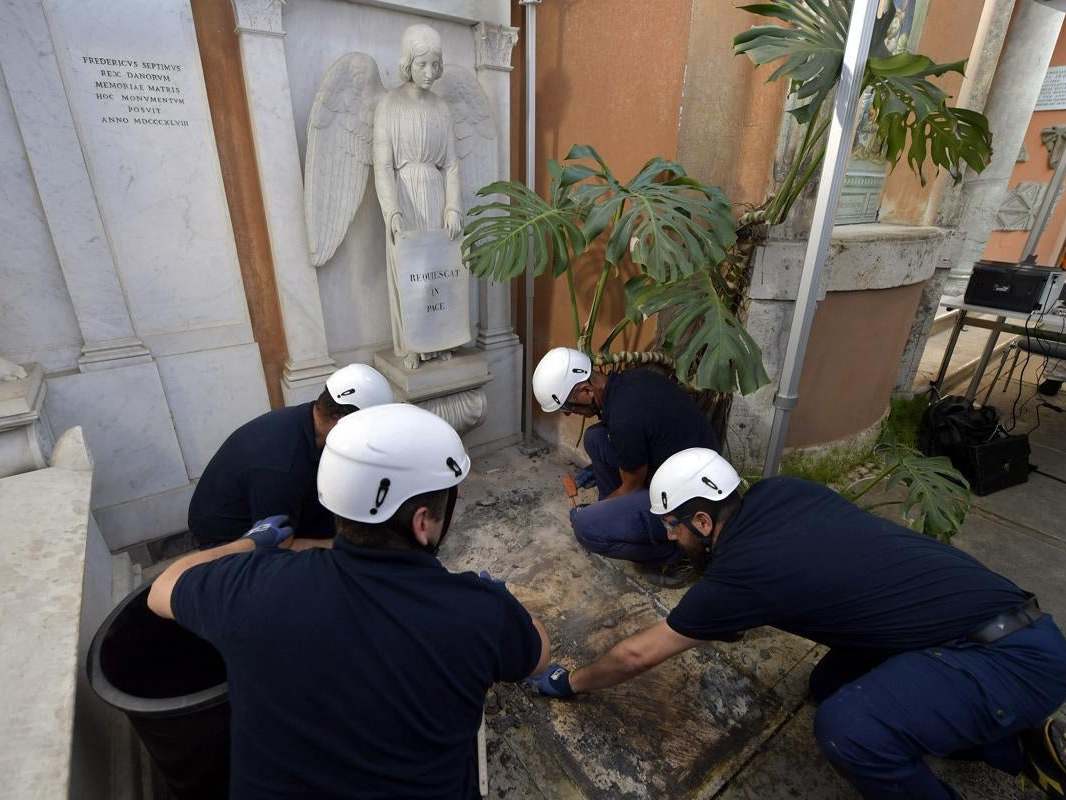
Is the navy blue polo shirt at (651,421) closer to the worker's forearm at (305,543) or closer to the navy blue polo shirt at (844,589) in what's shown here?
the navy blue polo shirt at (844,589)

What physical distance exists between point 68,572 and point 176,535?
63.0 inches

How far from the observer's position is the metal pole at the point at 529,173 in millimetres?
3069

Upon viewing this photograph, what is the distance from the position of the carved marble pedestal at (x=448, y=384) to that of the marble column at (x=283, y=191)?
369mm

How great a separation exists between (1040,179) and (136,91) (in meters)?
10.4

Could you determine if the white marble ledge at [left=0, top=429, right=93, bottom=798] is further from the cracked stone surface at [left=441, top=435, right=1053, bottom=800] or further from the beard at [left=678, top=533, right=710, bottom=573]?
the beard at [left=678, top=533, right=710, bottom=573]

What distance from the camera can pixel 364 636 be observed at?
96 centimetres

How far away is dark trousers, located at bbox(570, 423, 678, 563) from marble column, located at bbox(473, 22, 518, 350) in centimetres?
134

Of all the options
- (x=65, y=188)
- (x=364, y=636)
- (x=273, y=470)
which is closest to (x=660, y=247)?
(x=273, y=470)

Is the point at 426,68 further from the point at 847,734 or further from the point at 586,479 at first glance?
the point at 847,734

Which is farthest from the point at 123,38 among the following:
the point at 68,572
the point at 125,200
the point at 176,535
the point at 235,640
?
the point at 235,640

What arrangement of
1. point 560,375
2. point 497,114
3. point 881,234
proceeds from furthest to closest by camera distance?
point 497,114
point 881,234
point 560,375

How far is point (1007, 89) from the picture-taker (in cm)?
530

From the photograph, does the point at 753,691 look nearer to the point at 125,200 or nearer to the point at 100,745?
the point at 100,745

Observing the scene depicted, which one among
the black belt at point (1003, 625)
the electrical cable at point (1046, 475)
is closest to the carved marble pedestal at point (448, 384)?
the black belt at point (1003, 625)
